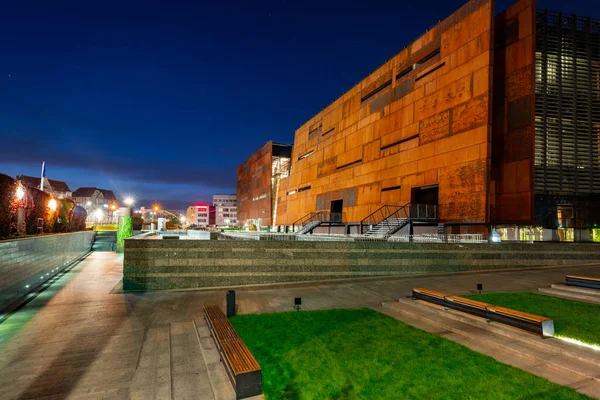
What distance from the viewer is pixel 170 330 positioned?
331 inches

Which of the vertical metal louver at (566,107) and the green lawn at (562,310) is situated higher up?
the vertical metal louver at (566,107)

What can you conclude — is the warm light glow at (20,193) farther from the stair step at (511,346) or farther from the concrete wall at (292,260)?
the stair step at (511,346)

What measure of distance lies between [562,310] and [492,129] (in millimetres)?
16568

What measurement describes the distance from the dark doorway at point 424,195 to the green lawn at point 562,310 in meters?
15.6

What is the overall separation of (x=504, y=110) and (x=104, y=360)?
25683mm

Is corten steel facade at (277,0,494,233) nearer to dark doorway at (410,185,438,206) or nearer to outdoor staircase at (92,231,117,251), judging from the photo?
dark doorway at (410,185,438,206)

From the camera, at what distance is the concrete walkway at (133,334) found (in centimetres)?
555

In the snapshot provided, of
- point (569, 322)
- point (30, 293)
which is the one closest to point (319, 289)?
point (569, 322)

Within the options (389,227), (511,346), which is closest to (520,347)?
(511,346)

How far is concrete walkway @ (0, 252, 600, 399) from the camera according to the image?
18.2 ft

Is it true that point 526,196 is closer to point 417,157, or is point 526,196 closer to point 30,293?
point 417,157

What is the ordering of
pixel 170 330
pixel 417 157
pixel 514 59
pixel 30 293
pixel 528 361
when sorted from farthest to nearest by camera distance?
pixel 417 157
pixel 514 59
pixel 30 293
pixel 170 330
pixel 528 361

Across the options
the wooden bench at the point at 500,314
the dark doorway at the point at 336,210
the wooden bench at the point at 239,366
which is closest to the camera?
the wooden bench at the point at 239,366

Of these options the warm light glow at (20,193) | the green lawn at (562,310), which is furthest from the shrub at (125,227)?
the green lawn at (562,310)
